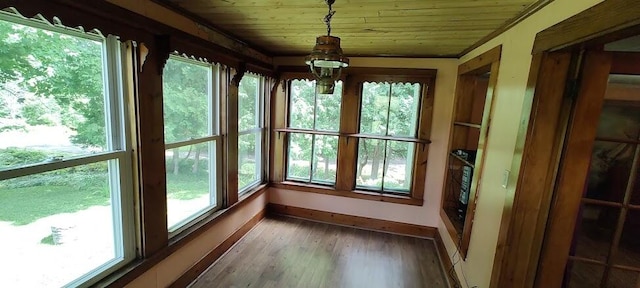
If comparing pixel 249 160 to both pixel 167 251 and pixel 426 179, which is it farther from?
pixel 426 179

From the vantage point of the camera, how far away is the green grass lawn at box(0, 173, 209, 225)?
1242 millimetres

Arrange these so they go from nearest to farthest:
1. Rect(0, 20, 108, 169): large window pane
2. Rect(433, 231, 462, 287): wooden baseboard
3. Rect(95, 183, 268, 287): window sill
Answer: Rect(0, 20, 108, 169): large window pane < Rect(95, 183, 268, 287): window sill < Rect(433, 231, 462, 287): wooden baseboard

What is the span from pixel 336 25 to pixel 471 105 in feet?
5.79

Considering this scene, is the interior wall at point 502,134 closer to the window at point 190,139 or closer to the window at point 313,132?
the window at point 313,132

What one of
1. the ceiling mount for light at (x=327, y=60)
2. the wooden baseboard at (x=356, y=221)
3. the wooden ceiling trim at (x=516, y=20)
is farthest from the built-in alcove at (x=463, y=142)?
the ceiling mount for light at (x=327, y=60)

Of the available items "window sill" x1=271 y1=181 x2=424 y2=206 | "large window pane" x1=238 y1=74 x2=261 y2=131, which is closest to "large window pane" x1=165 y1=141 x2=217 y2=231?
"large window pane" x1=238 y1=74 x2=261 y2=131

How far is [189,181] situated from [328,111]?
74.9 inches

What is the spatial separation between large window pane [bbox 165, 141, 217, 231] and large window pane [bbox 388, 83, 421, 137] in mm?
2155

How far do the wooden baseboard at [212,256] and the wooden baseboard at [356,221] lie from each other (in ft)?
1.52

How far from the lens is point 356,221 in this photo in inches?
143

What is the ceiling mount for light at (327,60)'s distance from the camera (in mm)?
Answer: 1336

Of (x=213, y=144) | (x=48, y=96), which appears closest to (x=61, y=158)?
(x=48, y=96)

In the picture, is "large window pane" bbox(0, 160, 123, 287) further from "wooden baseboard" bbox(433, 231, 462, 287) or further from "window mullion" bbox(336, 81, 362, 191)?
"wooden baseboard" bbox(433, 231, 462, 287)

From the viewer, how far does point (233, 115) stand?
276 centimetres
